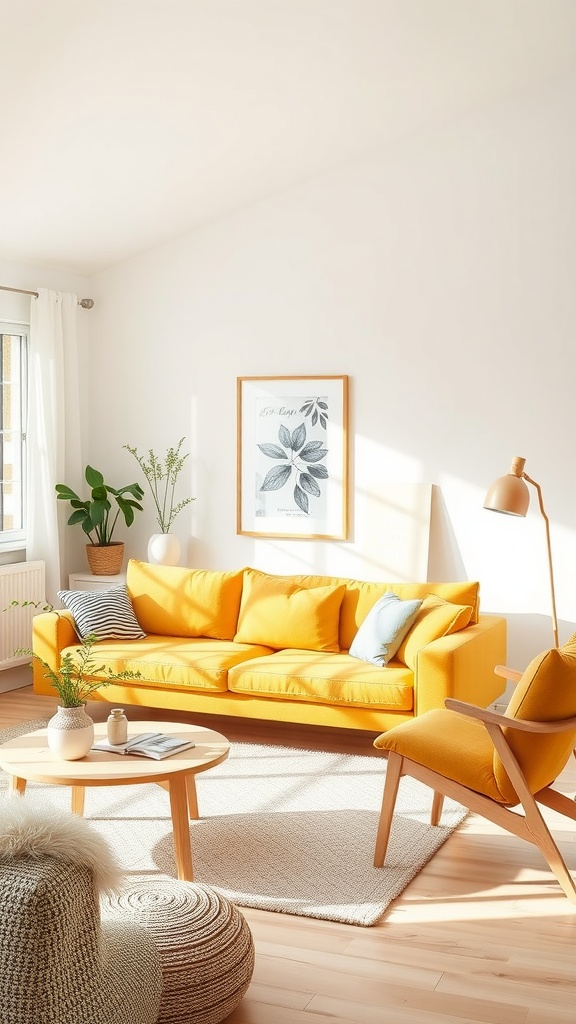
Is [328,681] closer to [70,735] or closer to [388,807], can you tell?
[388,807]

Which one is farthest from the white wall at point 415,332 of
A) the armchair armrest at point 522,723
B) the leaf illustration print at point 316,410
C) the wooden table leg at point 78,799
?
the wooden table leg at point 78,799

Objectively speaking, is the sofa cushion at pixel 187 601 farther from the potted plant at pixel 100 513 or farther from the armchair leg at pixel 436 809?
the armchair leg at pixel 436 809

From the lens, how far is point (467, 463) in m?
6.32

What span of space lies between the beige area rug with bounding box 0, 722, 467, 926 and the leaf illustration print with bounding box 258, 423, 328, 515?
190 cm

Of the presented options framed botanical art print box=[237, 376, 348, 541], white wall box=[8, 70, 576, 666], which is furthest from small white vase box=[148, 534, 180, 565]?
framed botanical art print box=[237, 376, 348, 541]

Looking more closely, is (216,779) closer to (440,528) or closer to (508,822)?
(508,822)

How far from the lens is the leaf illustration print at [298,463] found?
22.1 feet

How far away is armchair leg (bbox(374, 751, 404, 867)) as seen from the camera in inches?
155

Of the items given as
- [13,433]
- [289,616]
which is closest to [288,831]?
[289,616]

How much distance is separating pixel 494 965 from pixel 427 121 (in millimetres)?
4779

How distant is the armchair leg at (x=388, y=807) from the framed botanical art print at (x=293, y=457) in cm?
285

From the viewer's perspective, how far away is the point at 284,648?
5934 millimetres

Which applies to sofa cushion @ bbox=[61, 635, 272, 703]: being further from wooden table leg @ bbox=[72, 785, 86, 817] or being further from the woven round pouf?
the woven round pouf

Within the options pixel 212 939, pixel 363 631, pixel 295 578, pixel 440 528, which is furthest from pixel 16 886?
pixel 440 528
